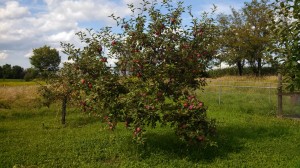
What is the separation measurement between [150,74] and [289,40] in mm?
A: 3214

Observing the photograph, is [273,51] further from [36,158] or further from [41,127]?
[41,127]

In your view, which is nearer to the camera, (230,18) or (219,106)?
(219,106)

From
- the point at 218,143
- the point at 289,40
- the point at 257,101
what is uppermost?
the point at 289,40

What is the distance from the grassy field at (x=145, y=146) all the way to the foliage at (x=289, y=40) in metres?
2.26

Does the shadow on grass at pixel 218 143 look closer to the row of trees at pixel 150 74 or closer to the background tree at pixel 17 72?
the row of trees at pixel 150 74

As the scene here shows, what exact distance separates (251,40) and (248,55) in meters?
2.69

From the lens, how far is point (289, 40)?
5871 millimetres

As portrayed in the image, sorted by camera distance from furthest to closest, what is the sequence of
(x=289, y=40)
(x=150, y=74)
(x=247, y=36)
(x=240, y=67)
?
1. (x=240, y=67)
2. (x=247, y=36)
3. (x=150, y=74)
4. (x=289, y=40)

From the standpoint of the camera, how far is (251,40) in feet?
121

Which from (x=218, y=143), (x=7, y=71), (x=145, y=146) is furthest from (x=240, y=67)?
(x=145, y=146)

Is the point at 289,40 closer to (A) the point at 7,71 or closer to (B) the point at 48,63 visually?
(B) the point at 48,63

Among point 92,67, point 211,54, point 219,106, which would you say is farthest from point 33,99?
point 211,54

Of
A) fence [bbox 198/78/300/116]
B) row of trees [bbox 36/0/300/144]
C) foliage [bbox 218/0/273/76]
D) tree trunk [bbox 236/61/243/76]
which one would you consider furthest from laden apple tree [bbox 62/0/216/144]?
tree trunk [bbox 236/61/243/76]

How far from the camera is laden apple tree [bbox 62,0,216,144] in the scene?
25.2 ft
